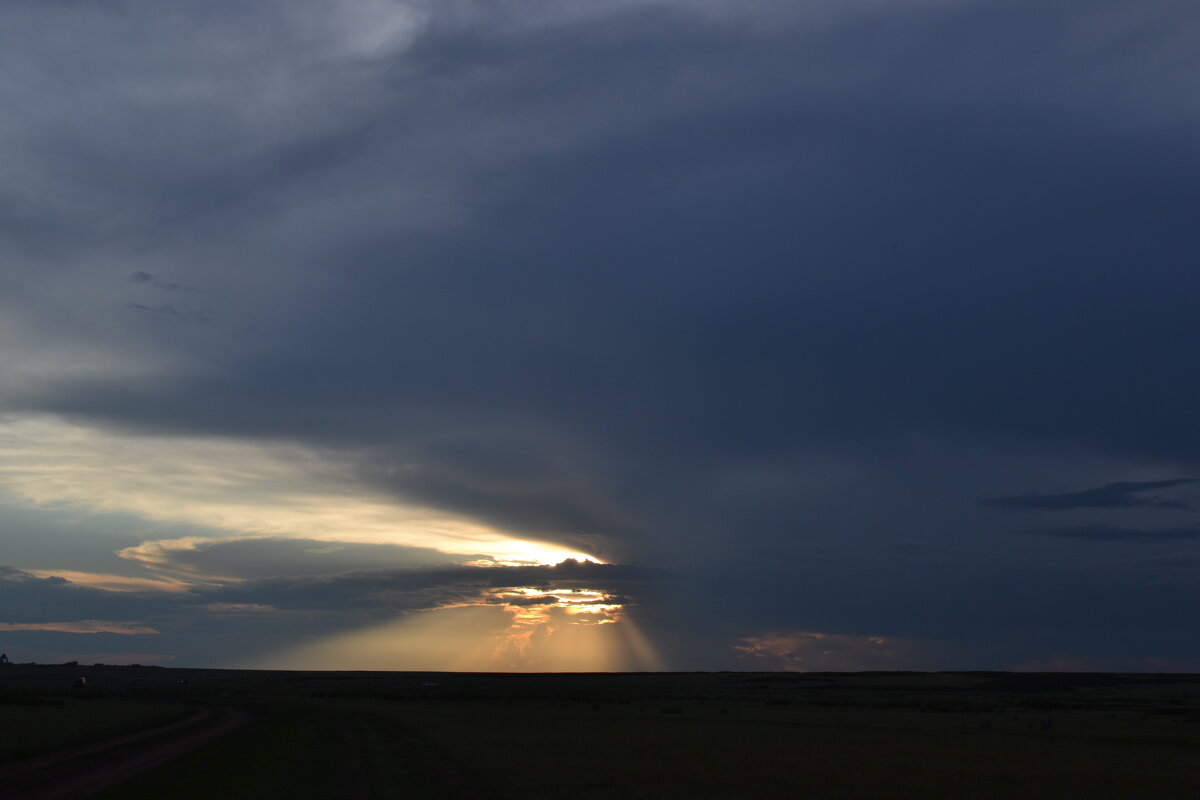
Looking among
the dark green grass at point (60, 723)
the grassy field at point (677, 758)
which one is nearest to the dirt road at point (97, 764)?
the grassy field at point (677, 758)

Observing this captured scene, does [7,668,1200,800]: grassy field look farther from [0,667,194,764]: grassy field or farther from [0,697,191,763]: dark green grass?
[0,697,191,763]: dark green grass

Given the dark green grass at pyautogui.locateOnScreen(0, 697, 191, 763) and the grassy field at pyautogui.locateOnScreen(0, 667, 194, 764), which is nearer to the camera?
the dark green grass at pyautogui.locateOnScreen(0, 697, 191, 763)

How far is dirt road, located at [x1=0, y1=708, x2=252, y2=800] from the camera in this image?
2434 cm

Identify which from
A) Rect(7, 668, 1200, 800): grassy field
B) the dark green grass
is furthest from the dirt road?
the dark green grass

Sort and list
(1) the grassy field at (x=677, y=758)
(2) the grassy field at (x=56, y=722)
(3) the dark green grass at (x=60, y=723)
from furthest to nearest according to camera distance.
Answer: (2) the grassy field at (x=56, y=722), (3) the dark green grass at (x=60, y=723), (1) the grassy field at (x=677, y=758)

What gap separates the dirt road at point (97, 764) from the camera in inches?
958

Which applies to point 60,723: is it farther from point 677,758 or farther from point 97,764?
point 677,758

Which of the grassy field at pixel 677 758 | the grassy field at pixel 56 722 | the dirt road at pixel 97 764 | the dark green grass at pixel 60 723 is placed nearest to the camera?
the dirt road at pixel 97 764

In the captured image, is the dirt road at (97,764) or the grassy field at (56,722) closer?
the dirt road at (97,764)

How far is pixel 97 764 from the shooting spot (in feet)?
104

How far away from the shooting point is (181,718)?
61250 millimetres

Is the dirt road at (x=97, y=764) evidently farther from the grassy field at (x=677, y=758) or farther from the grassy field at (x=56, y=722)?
the grassy field at (x=56, y=722)

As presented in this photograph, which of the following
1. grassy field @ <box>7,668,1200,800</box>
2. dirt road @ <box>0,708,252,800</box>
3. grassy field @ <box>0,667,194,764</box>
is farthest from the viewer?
grassy field @ <box>0,667,194,764</box>

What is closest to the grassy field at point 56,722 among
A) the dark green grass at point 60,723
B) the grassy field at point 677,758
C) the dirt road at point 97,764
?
the dark green grass at point 60,723
